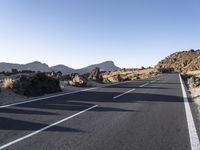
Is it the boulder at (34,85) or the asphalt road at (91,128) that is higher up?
the boulder at (34,85)

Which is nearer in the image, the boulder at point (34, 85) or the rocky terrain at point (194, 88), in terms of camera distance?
the rocky terrain at point (194, 88)

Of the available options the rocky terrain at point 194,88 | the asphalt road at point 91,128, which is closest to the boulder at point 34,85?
the asphalt road at point 91,128

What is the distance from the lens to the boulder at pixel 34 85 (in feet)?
65.4

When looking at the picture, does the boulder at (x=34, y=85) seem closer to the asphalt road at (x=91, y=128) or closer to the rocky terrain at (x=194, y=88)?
the asphalt road at (x=91, y=128)

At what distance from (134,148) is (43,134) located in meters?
2.50

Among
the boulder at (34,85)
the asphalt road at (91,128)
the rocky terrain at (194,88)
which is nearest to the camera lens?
the asphalt road at (91,128)

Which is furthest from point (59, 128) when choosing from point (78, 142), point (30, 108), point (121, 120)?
point (30, 108)

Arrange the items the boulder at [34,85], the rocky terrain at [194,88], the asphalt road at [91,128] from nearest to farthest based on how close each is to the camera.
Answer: the asphalt road at [91,128] < the rocky terrain at [194,88] < the boulder at [34,85]

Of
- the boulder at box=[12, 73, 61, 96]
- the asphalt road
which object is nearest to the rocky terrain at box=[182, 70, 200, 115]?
the asphalt road

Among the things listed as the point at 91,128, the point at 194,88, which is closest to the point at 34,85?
the point at 91,128

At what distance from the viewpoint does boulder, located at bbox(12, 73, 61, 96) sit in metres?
19.9

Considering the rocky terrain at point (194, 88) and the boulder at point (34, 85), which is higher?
the boulder at point (34, 85)

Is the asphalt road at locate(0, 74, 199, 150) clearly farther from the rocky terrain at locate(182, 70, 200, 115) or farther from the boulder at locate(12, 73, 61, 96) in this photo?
the boulder at locate(12, 73, 61, 96)

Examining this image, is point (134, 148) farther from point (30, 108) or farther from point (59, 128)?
point (30, 108)
